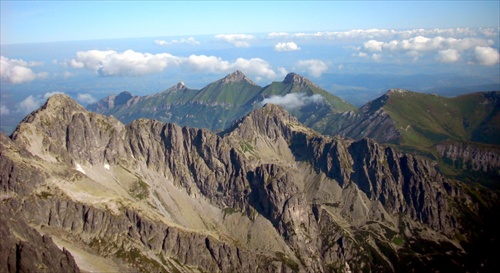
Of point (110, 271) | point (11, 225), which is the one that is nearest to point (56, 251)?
point (11, 225)

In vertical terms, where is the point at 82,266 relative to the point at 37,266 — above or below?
below

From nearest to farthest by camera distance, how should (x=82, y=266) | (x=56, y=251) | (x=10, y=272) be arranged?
(x=10, y=272) → (x=56, y=251) → (x=82, y=266)

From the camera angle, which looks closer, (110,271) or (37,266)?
(37,266)

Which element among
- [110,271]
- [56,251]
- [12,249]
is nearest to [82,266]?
[110,271]

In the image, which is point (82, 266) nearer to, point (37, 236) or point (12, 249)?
point (37, 236)

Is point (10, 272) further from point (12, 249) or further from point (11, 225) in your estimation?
point (11, 225)

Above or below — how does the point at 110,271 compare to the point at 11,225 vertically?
below

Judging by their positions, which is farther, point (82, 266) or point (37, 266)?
point (82, 266)

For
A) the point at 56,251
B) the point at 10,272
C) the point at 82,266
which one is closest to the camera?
the point at 10,272

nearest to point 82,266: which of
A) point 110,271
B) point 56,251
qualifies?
point 110,271
